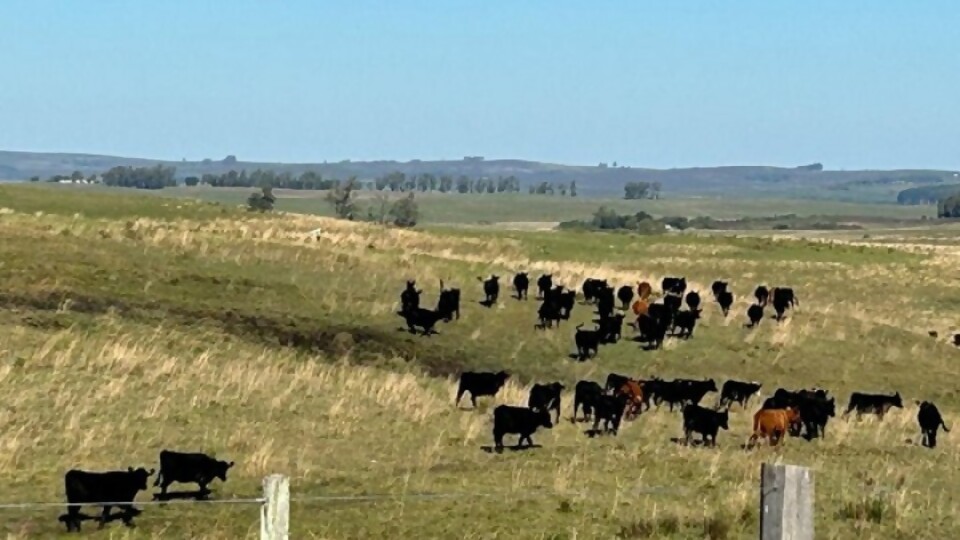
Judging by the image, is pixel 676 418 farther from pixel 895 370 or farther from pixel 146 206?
pixel 146 206

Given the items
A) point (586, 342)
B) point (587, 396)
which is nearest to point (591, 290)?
point (586, 342)

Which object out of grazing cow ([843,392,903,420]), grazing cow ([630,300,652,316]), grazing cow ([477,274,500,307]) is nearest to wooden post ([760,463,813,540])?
grazing cow ([843,392,903,420])

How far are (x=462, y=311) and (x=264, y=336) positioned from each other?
6936 mm

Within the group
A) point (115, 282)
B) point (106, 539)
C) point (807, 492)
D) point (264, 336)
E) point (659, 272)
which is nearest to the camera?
point (807, 492)

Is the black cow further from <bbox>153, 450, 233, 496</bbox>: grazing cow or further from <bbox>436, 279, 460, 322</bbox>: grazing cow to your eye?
<bbox>436, 279, 460, 322</bbox>: grazing cow

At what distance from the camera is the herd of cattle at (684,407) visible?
2158 centimetres

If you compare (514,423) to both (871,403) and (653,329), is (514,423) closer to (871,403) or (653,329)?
(871,403)

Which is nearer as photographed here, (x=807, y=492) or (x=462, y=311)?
(x=807, y=492)

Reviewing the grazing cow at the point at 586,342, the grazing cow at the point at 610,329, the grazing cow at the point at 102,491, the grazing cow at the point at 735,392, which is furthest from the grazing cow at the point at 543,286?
the grazing cow at the point at 102,491

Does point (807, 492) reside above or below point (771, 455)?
above

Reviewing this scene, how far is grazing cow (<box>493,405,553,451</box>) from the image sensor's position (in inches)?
806

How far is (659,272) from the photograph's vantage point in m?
60.7

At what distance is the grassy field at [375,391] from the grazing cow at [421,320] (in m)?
0.42

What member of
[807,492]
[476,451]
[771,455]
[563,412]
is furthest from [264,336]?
[807,492]
